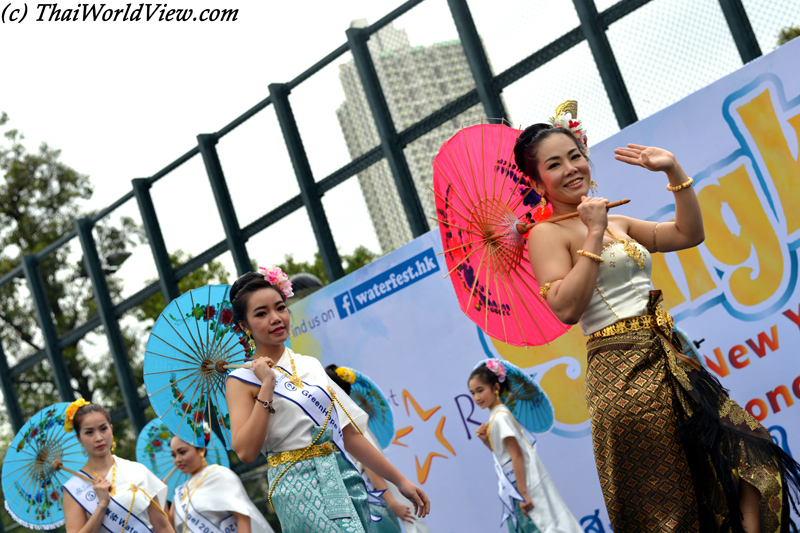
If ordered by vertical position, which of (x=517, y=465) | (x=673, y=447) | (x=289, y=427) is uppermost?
(x=289, y=427)

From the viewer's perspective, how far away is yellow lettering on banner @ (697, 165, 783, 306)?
4.44m

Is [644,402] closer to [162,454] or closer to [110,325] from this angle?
[162,454]

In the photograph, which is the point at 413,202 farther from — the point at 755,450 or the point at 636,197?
the point at 755,450

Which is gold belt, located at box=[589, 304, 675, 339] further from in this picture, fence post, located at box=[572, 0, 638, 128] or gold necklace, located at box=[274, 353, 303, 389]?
fence post, located at box=[572, 0, 638, 128]

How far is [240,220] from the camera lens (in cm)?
791

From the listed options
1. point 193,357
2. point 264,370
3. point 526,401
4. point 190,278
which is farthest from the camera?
point 190,278

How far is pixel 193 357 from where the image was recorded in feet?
12.4

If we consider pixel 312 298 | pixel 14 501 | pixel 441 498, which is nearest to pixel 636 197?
pixel 441 498

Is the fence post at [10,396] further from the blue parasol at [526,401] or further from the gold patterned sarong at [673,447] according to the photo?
the gold patterned sarong at [673,447]

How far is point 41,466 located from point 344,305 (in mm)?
2483

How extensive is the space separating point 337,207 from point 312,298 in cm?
87

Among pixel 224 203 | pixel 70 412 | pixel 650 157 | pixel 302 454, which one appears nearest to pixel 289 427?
pixel 302 454

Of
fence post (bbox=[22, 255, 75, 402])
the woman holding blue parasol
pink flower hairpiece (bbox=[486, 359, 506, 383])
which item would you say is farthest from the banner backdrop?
fence post (bbox=[22, 255, 75, 402])

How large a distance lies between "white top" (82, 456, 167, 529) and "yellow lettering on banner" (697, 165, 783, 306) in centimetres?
348
